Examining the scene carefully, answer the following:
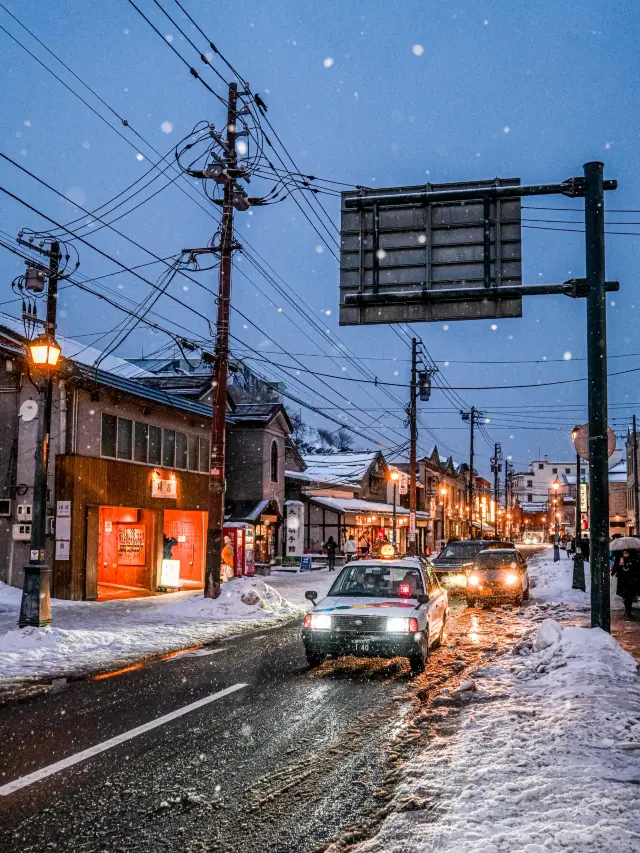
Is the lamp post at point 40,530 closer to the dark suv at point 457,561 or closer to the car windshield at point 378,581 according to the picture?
the car windshield at point 378,581

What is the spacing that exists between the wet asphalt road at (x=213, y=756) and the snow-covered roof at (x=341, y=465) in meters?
41.9

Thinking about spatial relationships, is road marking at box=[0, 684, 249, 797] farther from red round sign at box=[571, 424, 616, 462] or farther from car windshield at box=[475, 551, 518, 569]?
car windshield at box=[475, 551, 518, 569]

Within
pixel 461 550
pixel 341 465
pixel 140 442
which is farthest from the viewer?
pixel 341 465

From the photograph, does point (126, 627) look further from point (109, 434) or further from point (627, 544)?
point (627, 544)

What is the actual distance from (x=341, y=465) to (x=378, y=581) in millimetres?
45108

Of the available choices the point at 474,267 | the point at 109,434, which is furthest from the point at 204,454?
the point at 474,267

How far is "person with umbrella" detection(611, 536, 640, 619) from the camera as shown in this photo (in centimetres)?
2106

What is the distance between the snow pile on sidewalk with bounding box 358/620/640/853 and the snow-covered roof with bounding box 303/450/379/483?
43182mm

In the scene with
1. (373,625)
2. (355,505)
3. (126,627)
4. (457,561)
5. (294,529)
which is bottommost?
(126,627)

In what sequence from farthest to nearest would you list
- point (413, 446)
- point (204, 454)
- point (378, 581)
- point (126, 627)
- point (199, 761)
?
point (413, 446)
point (204, 454)
point (126, 627)
point (378, 581)
point (199, 761)

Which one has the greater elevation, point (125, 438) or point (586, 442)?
point (125, 438)

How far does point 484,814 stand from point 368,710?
3992mm

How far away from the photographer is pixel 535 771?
18.9 ft

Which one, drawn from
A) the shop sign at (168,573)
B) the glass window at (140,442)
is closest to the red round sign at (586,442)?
the glass window at (140,442)
